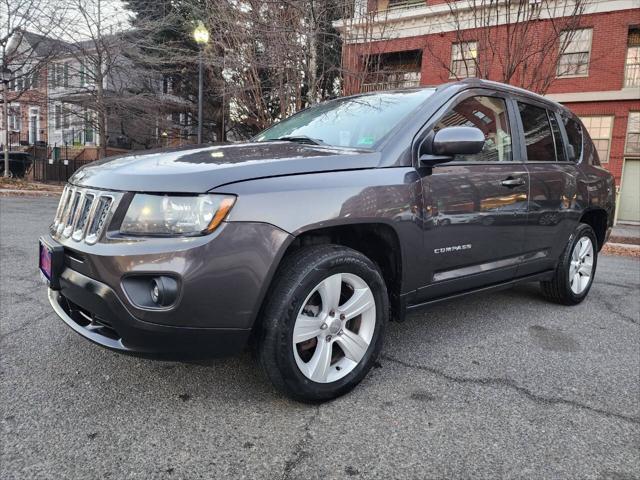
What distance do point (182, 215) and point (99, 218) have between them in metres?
0.42

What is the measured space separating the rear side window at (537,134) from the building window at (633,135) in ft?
51.5

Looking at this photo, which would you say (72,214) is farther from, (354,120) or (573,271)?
(573,271)

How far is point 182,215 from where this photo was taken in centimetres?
194

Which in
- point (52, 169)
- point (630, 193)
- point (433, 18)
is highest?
point (433, 18)

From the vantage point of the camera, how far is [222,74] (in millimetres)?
11383

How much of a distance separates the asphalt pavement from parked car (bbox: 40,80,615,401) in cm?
28

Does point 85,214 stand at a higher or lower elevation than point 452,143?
lower

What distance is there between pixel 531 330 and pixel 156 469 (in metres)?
2.80

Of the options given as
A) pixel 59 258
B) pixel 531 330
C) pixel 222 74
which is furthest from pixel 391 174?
pixel 222 74

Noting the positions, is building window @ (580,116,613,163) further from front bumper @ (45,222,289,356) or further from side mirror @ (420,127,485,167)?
front bumper @ (45,222,289,356)

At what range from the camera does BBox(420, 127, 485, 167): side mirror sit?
99.4 inches

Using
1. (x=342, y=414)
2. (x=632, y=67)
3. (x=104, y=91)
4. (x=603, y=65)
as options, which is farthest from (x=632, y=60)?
(x=104, y=91)

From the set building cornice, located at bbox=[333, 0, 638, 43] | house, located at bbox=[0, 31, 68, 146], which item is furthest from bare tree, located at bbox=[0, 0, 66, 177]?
building cornice, located at bbox=[333, 0, 638, 43]

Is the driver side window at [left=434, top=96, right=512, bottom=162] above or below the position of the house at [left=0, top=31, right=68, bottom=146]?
below
